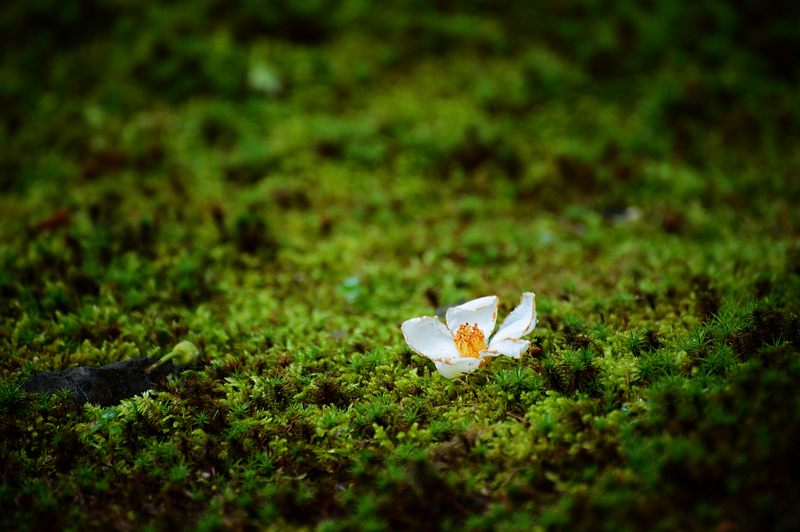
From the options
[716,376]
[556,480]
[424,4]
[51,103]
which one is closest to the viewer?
[556,480]

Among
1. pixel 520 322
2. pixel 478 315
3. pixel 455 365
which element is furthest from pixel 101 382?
pixel 520 322

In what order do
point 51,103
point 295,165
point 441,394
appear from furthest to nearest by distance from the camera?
1. point 51,103
2. point 295,165
3. point 441,394

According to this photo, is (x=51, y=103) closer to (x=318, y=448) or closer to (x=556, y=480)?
(x=318, y=448)

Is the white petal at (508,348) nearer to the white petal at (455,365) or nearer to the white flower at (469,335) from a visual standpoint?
the white flower at (469,335)

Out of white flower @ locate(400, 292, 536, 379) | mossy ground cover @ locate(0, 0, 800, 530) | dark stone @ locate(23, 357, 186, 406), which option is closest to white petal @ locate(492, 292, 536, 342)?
white flower @ locate(400, 292, 536, 379)

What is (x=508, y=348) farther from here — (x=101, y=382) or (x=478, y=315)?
(x=101, y=382)

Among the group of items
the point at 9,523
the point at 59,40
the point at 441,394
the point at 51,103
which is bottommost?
the point at 9,523

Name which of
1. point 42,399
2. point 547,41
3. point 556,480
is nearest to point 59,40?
point 42,399
